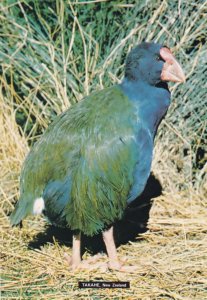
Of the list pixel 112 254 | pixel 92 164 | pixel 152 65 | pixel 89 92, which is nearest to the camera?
pixel 92 164

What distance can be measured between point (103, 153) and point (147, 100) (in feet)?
1.23

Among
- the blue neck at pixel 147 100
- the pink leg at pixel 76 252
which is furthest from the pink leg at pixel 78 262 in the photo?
the blue neck at pixel 147 100

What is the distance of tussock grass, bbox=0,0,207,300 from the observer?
150 inches

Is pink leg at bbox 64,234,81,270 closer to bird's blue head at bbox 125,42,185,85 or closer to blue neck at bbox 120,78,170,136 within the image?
blue neck at bbox 120,78,170,136

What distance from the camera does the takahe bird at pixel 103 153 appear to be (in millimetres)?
3416

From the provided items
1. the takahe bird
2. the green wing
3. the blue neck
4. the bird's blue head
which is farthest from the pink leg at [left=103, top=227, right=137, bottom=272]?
→ the bird's blue head

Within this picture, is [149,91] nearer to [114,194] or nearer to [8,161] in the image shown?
[114,194]

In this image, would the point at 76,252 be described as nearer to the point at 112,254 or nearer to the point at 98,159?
the point at 112,254

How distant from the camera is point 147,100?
11.5 feet

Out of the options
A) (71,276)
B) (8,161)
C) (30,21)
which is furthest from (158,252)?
(30,21)

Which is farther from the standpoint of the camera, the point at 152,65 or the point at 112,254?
the point at 112,254

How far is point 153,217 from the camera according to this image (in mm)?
4211

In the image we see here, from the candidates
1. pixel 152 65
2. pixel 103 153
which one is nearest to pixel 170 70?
pixel 152 65

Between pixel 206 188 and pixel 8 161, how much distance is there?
52.9 inches
